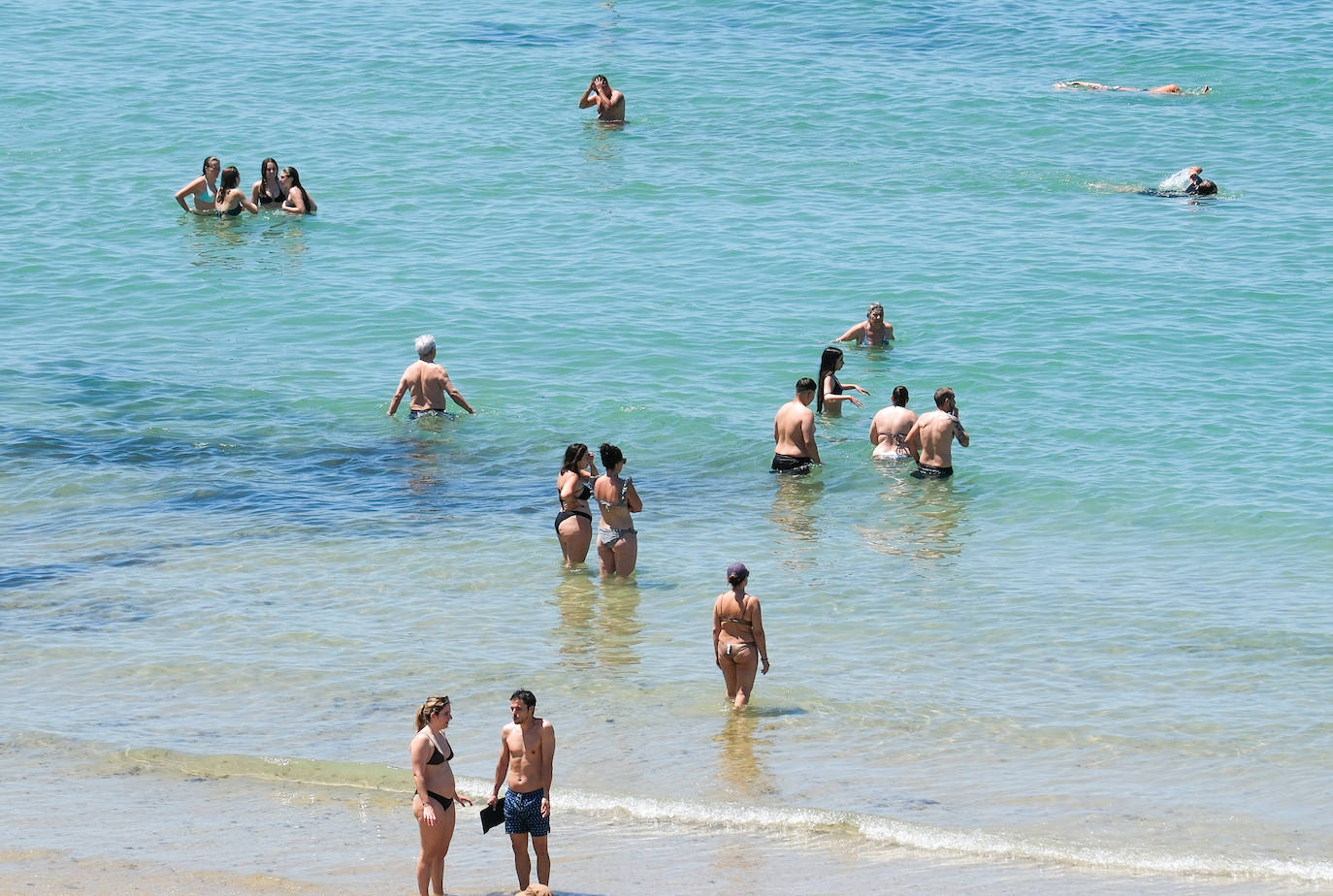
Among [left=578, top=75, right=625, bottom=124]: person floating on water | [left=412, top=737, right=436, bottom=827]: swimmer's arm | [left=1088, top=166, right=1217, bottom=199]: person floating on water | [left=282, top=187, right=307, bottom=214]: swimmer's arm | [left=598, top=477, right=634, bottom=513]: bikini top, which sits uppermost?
[left=578, top=75, right=625, bottom=124]: person floating on water

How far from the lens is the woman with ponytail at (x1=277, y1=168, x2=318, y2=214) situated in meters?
25.9

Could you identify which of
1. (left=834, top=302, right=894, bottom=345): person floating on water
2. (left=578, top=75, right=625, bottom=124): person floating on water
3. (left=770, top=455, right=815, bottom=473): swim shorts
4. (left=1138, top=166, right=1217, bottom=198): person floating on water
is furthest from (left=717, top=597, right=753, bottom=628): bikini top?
(left=578, top=75, right=625, bottom=124): person floating on water

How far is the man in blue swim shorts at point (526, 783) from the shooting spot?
9.52 metres

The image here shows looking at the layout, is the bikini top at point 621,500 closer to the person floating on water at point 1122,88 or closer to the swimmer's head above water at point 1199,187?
the swimmer's head above water at point 1199,187

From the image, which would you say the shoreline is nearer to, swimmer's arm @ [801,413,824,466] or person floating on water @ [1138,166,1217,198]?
swimmer's arm @ [801,413,824,466]

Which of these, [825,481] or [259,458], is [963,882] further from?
[259,458]

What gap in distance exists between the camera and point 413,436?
728 inches

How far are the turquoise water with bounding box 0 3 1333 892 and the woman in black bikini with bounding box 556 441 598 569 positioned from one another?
10.8 inches

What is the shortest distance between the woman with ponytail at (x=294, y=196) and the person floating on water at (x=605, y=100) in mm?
6235

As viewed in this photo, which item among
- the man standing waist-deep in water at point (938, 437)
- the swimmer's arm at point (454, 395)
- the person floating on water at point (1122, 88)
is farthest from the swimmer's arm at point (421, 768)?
the person floating on water at point (1122, 88)

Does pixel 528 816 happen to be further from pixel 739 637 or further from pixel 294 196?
pixel 294 196

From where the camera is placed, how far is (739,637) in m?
12.1

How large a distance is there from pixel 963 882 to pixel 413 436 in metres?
10.3

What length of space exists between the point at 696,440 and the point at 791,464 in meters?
1.61
